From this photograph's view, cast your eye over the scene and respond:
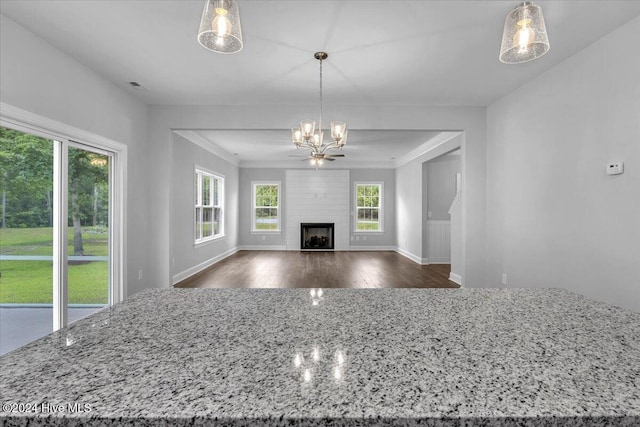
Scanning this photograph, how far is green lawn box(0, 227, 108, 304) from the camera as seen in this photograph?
2.46 m

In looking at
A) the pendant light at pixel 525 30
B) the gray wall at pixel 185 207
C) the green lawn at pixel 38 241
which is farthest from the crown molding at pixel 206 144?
the pendant light at pixel 525 30

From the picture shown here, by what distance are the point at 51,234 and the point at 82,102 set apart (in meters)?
1.32

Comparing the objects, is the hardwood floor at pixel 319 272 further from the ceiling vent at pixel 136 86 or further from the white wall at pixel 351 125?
the ceiling vent at pixel 136 86

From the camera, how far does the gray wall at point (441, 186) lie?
725 cm

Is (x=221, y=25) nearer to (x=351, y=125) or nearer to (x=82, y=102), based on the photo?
(x=82, y=102)

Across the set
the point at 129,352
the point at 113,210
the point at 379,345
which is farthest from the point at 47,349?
the point at 113,210

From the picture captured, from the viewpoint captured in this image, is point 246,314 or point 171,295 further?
point 171,295

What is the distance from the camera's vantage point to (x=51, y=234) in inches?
114

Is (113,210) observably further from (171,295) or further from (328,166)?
(328,166)

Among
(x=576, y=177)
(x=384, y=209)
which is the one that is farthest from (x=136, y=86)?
(x=384, y=209)

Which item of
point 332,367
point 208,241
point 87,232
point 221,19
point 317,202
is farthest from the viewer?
point 317,202

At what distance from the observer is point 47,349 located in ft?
2.44

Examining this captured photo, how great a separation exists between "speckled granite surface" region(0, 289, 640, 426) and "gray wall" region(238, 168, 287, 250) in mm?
8228

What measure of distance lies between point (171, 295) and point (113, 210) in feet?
10.3
